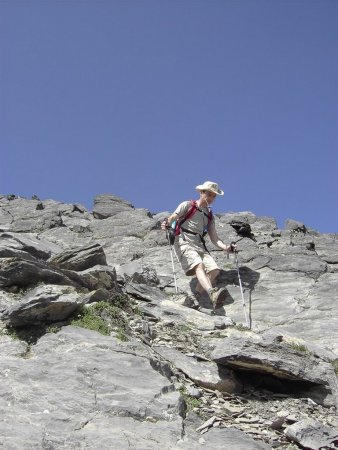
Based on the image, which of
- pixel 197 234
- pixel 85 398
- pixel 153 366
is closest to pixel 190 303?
pixel 197 234

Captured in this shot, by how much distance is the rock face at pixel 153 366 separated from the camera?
22.7ft

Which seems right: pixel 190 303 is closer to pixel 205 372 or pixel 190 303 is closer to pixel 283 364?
pixel 205 372

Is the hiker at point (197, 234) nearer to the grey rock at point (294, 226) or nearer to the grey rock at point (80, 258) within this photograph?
the grey rock at point (80, 258)

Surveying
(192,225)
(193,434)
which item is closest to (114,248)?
(192,225)

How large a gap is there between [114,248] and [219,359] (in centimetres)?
1243

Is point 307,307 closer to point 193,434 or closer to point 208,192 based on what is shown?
point 208,192

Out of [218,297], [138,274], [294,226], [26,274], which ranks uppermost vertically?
[294,226]

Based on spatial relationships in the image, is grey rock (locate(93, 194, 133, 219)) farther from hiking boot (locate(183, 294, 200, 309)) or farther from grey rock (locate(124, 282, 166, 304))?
hiking boot (locate(183, 294, 200, 309))

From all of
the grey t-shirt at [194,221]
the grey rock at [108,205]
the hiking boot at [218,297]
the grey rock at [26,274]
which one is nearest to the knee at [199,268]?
the grey t-shirt at [194,221]

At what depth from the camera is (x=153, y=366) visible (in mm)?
8492

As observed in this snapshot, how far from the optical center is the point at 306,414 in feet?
27.5

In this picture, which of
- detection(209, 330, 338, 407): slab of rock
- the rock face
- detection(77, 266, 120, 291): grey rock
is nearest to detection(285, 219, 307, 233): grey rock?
the rock face

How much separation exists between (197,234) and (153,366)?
722 cm

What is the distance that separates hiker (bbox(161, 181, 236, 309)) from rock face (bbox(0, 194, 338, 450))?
0.90 metres
